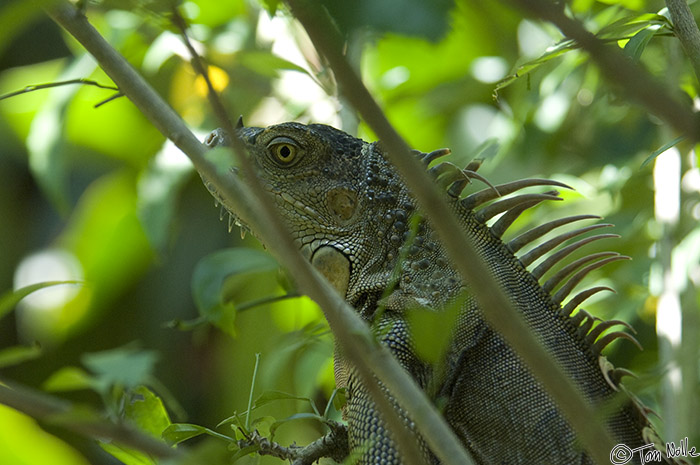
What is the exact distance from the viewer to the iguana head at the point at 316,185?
174cm

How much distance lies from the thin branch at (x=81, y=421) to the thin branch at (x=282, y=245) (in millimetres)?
233

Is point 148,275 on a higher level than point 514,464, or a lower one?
higher

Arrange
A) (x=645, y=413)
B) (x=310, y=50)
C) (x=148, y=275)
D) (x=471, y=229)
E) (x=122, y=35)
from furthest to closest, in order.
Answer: (x=148, y=275) < (x=310, y=50) < (x=122, y=35) < (x=471, y=229) < (x=645, y=413)

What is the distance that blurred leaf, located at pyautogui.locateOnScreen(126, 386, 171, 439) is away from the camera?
1374mm

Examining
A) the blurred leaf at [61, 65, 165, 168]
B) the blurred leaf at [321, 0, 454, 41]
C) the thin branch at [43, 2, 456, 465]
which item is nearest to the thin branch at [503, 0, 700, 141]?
the blurred leaf at [321, 0, 454, 41]

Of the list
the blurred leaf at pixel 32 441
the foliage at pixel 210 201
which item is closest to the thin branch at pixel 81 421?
the foliage at pixel 210 201

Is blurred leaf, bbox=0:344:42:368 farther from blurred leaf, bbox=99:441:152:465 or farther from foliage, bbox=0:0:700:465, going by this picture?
blurred leaf, bbox=99:441:152:465

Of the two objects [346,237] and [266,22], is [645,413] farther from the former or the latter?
[266,22]

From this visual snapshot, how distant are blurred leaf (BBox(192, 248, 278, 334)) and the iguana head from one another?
123 millimetres

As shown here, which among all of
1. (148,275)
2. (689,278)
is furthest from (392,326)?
(148,275)

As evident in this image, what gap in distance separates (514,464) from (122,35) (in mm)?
1672

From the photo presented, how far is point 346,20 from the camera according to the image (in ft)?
2.13

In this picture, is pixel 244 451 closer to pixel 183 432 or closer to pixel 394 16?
pixel 183 432

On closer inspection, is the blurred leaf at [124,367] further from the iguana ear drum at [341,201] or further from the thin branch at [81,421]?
the iguana ear drum at [341,201]
